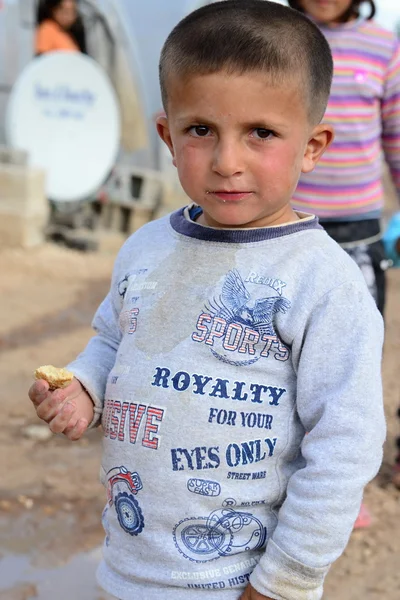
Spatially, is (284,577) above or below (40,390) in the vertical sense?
below

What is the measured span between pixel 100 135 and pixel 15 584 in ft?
21.0

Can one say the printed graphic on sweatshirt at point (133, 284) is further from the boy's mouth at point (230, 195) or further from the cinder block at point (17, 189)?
the cinder block at point (17, 189)

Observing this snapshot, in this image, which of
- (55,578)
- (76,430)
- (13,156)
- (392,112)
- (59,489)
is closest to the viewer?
(76,430)

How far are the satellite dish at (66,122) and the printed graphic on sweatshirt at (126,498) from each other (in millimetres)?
6774

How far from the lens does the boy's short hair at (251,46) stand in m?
1.51

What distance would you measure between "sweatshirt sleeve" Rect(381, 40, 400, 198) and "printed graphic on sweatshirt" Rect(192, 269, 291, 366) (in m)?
1.52

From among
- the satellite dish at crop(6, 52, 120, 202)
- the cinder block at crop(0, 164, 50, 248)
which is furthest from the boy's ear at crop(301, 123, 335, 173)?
the satellite dish at crop(6, 52, 120, 202)

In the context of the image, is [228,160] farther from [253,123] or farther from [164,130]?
[164,130]

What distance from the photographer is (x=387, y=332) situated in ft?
19.6

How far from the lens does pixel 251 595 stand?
5.10 feet

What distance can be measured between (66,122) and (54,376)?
7059 mm

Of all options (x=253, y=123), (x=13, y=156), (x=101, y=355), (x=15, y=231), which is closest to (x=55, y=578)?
(x=101, y=355)

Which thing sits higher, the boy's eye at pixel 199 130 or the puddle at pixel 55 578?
the boy's eye at pixel 199 130


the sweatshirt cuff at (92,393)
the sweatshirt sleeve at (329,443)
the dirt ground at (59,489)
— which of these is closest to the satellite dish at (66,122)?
the dirt ground at (59,489)
